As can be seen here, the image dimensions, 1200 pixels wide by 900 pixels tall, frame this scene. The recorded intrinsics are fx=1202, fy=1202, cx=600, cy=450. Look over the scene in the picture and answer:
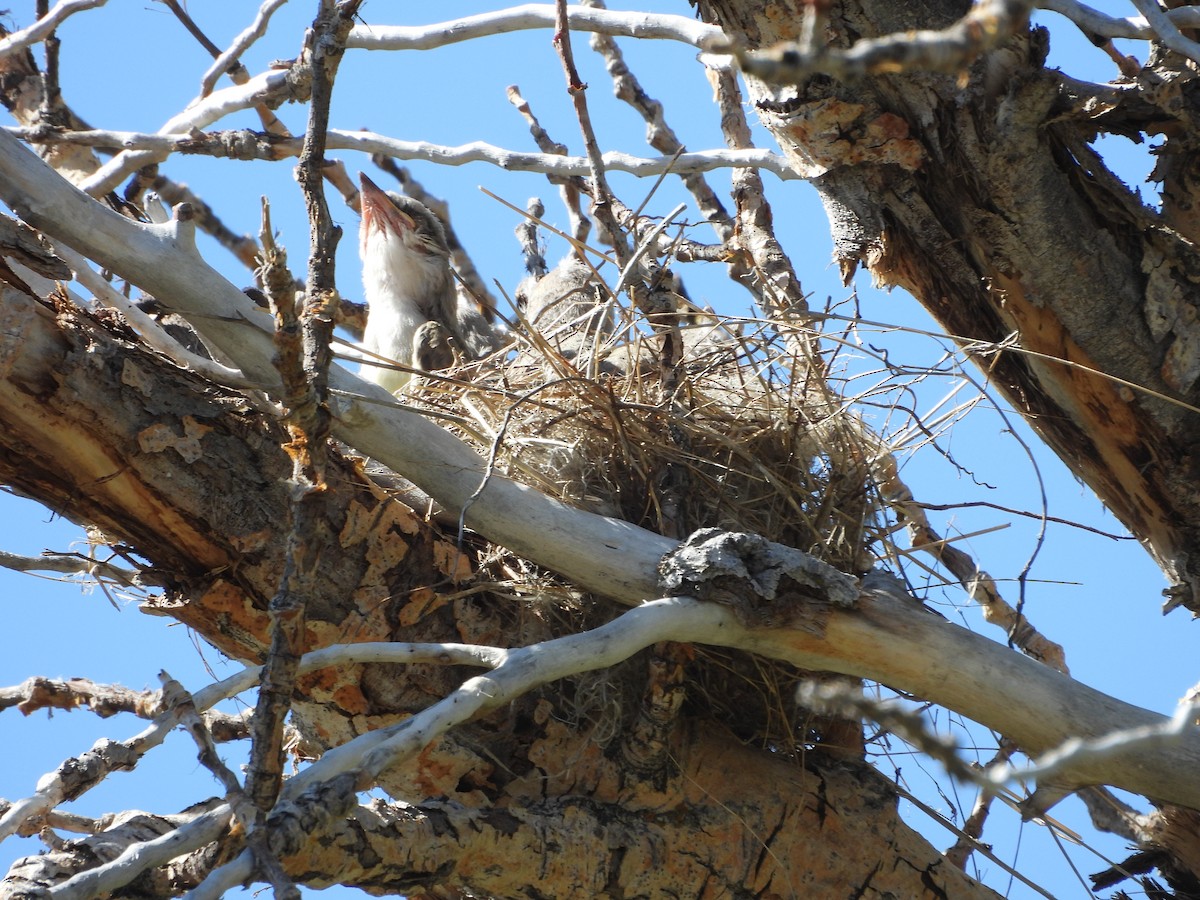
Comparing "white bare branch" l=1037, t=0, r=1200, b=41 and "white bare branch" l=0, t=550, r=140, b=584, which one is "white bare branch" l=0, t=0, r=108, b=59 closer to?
"white bare branch" l=0, t=550, r=140, b=584

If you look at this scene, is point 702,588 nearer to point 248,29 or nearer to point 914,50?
point 914,50

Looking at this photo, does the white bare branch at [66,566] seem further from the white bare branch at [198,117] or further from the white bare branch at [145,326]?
the white bare branch at [198,117]

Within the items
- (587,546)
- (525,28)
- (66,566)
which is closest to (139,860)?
(587,546)

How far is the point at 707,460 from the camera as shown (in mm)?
3312

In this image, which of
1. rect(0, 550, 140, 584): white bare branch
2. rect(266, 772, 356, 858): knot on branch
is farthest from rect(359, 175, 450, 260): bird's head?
rect(266, 772, 356, 858): knot on branch

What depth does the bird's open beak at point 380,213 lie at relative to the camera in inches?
307

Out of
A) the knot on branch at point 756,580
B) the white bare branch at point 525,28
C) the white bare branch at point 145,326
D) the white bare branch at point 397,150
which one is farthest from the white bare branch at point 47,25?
the knot on branch at point 756,580

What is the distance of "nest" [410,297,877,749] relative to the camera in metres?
3.30

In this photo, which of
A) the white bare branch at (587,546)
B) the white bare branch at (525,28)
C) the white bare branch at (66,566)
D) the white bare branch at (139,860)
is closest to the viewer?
the white bare branch at (139,860)

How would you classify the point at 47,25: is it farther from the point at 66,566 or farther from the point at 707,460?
the point at 707,460

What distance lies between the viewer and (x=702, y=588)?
273 cm

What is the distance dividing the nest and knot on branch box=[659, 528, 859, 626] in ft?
1.57

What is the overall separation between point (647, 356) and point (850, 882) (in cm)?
181

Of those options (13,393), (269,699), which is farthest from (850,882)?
(13,393)
